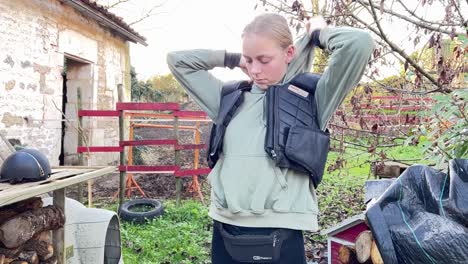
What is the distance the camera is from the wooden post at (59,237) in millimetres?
2938

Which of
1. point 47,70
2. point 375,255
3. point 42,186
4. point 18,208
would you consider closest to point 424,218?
point 375,255

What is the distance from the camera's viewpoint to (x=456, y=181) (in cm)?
158

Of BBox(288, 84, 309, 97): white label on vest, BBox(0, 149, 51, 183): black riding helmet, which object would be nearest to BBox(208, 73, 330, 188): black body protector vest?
BBox(288, 84, 309, 97): white label on vest

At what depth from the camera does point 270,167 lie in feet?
4.78

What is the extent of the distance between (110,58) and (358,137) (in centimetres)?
640

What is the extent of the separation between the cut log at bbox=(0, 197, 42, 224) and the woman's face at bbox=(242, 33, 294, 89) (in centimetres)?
200

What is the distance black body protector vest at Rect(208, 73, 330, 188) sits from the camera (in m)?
1.43

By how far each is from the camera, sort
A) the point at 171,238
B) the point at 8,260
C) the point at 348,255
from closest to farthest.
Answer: the point at 348,255 → the point at 8,260 → the point at 171,238

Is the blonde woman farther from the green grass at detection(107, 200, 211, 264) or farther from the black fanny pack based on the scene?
the green grass at detection(107, 200, 211, 264)

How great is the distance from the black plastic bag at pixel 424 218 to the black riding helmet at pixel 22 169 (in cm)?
202

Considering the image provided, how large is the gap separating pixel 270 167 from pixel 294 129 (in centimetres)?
16

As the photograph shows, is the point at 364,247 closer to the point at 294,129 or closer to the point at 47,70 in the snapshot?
the point at 294,129

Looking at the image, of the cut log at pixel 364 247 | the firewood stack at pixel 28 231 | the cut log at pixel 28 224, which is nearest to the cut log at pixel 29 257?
the firewood stack at pixel 28 231

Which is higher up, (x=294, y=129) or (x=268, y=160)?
(x=294, y=129)
